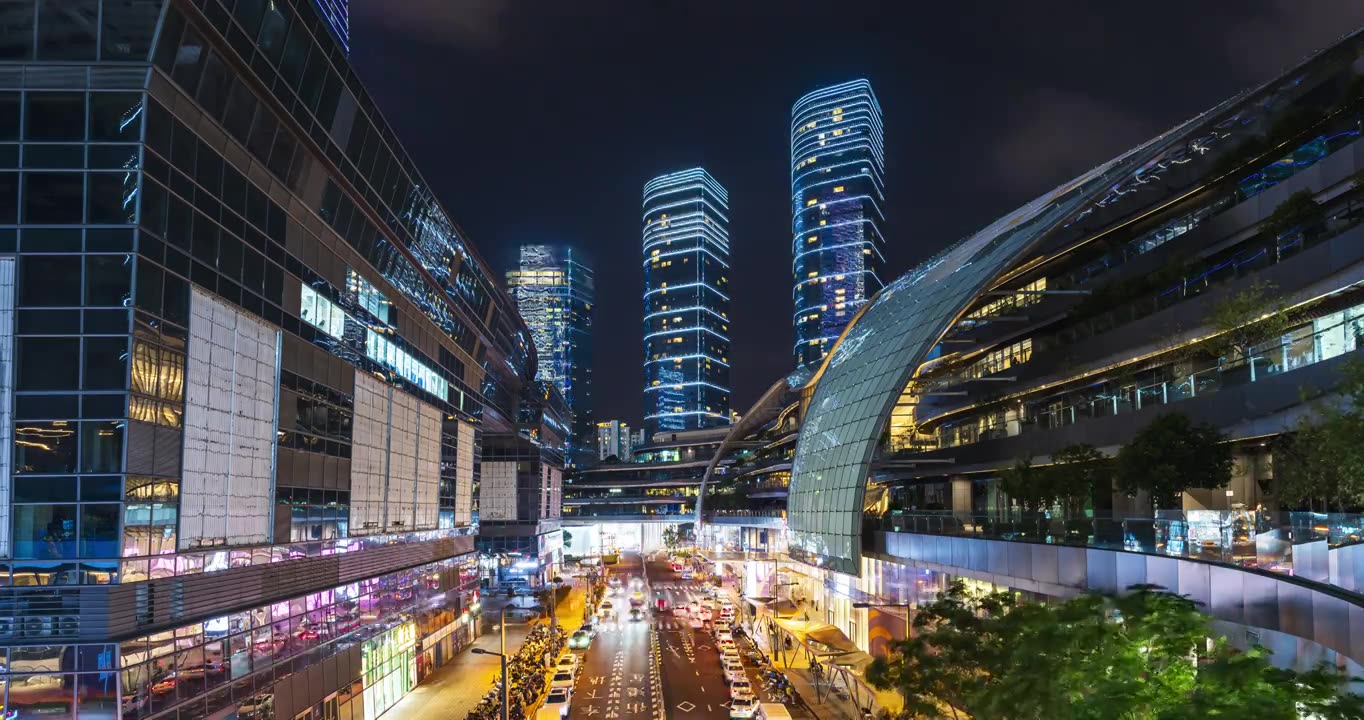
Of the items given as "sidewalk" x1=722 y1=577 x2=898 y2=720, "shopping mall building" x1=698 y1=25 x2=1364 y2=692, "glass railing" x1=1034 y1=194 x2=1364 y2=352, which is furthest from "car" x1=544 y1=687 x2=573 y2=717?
"glass railing" x1=1034 y1=194 x2=1364 y2=352

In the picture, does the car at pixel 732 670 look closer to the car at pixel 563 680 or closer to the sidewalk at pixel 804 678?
the sidewalk at pixel 804 678

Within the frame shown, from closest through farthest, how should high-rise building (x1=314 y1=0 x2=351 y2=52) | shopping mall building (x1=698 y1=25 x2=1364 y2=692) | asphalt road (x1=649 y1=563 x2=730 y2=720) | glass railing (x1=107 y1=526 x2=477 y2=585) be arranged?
shopping mall building (x1=698 y1=25 x2=1364 y2=692) < glass railing (x1=107 y1=526 x2=477 y2=585) < asphalt road (x1=649 y1=563 x2=730 y2=720) < high-rise building (x1=314 y1=0 x2=351 y2=52)

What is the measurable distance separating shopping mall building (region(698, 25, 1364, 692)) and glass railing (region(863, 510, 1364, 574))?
0.07m

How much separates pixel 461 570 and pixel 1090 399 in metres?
44.3

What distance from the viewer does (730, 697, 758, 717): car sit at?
159ft

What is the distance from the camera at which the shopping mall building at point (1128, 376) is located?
26.9 meters

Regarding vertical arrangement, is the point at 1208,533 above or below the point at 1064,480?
below

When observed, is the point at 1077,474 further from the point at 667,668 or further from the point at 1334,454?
the point at 667,668

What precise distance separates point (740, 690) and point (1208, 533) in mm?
29657

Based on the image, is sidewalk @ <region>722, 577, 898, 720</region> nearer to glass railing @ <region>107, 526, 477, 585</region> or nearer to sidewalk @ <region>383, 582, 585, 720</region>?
sidewalk @ <region>383, 582, 585, 720</region>

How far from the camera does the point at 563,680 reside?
2178 inches

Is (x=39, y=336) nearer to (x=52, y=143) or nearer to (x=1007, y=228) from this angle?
(x=52, y=143)

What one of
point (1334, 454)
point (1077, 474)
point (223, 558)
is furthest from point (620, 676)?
point (1334, 454)

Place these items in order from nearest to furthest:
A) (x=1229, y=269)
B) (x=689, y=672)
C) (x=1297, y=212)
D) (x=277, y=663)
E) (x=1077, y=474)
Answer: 1. (x=277, y=663)
2. (x=1297, y=212)
3. (x=1229, y=269)
4. (x=1077, y=474)
5. (x=689, y=672)
